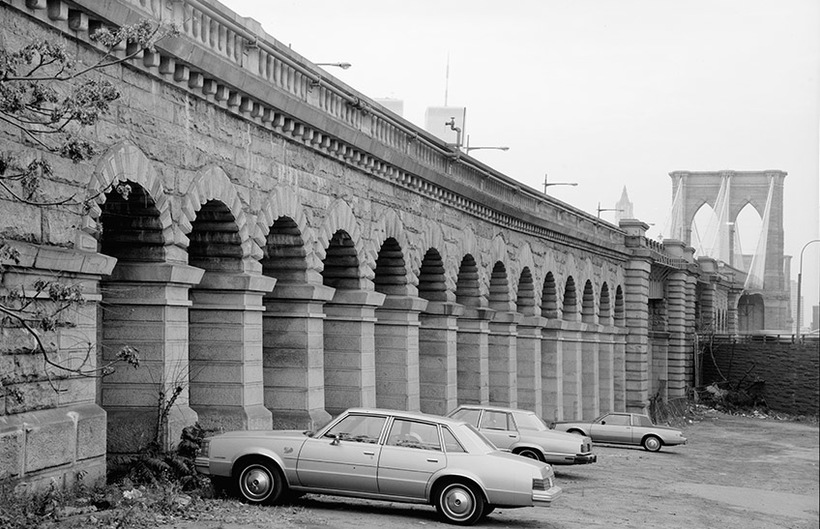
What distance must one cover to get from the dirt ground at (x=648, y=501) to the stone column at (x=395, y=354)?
3.61 metres

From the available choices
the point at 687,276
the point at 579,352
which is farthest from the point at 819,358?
the point at 687,276

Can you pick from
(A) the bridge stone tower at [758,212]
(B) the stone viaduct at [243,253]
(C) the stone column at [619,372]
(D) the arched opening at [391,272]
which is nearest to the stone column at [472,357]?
(B) the stone viaduct at [243,253]

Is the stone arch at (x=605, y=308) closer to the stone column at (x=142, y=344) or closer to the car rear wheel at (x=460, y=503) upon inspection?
the stone column at (x=142, y=344)

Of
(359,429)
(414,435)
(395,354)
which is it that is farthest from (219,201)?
(395,354)

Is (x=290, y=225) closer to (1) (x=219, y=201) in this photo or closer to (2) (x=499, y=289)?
(1) (x=219, y=201)

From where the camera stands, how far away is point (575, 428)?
31.5 metres

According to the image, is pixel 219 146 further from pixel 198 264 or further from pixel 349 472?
pixel 349 472

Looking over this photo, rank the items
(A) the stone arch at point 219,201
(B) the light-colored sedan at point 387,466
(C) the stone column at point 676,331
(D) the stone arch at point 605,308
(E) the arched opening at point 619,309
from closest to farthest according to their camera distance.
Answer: (B) the light-colored sedan at point 387,466 → (A) the stone arch at point 219,201 → (D) the stone arch at point 605,308 → (E) the arched opening at point 619,309 → (C) the stone column at point 676,331

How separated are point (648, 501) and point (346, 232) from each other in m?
7.23

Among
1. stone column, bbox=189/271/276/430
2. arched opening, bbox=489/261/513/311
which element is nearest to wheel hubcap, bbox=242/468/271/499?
stone column, bbox=189/271/276/430

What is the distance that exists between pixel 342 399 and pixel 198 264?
5.57m

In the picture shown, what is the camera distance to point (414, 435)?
1465 cm

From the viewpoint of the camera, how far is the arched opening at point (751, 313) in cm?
11281

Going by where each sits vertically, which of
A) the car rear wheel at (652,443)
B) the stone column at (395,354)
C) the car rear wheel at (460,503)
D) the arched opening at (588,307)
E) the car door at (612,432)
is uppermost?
the arched opening at (588,307)
